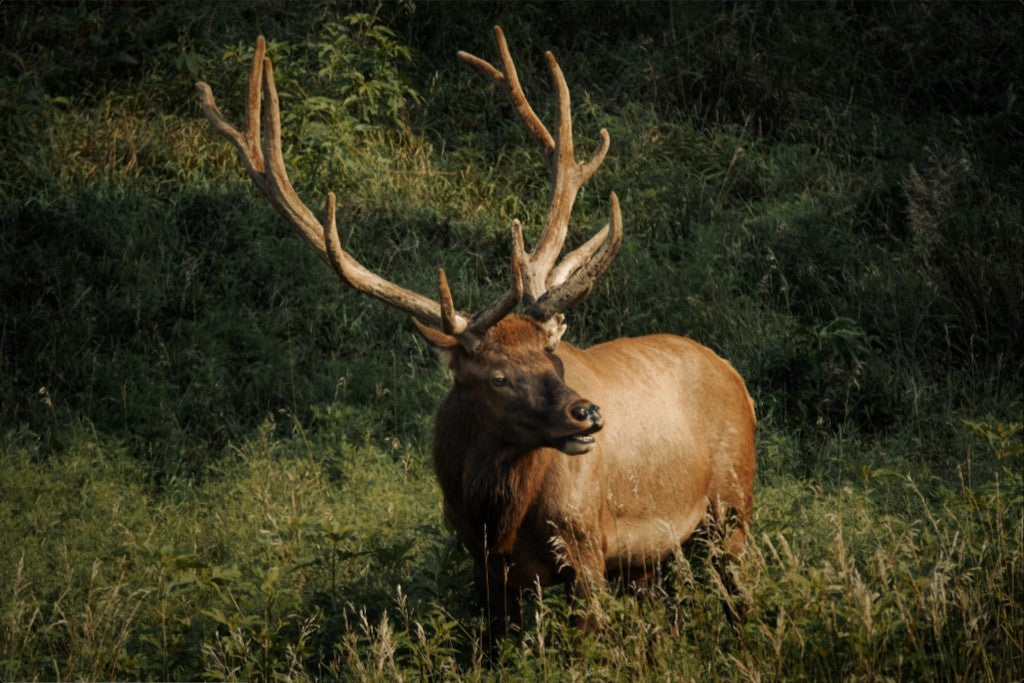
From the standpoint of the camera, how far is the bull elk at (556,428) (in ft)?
17.4

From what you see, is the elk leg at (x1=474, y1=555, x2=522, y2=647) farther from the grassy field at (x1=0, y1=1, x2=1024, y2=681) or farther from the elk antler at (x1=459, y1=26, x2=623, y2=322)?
the elk antler at (x1=459, y1=26, x2=623, y2=322)

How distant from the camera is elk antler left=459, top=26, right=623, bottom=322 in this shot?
5562mm

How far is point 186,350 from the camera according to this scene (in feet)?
28.7

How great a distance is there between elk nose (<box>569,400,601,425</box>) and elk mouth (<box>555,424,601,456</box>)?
0.03 meters

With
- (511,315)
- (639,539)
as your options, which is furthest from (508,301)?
(639,539)

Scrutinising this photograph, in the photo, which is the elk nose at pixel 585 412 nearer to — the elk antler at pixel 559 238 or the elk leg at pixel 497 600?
the elk antler at pixel 559 238

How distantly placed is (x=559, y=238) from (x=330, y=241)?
1.28 m

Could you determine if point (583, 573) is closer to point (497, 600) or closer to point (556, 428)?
point (497, 600)

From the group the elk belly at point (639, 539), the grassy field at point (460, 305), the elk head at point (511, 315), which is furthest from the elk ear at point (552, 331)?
the grassy field at point (460, 305)

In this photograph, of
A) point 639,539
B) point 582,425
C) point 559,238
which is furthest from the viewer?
point 559,238

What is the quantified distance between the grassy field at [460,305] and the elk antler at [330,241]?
3.49 ft

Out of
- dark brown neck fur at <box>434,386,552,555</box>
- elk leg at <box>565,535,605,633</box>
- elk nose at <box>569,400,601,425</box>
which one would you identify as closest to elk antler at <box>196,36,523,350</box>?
dark brown neck fur at <box>434,386,552,555</box>

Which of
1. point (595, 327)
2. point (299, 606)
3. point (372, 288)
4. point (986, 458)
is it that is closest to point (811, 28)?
point (595, 327)

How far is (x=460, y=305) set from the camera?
9.23 m
